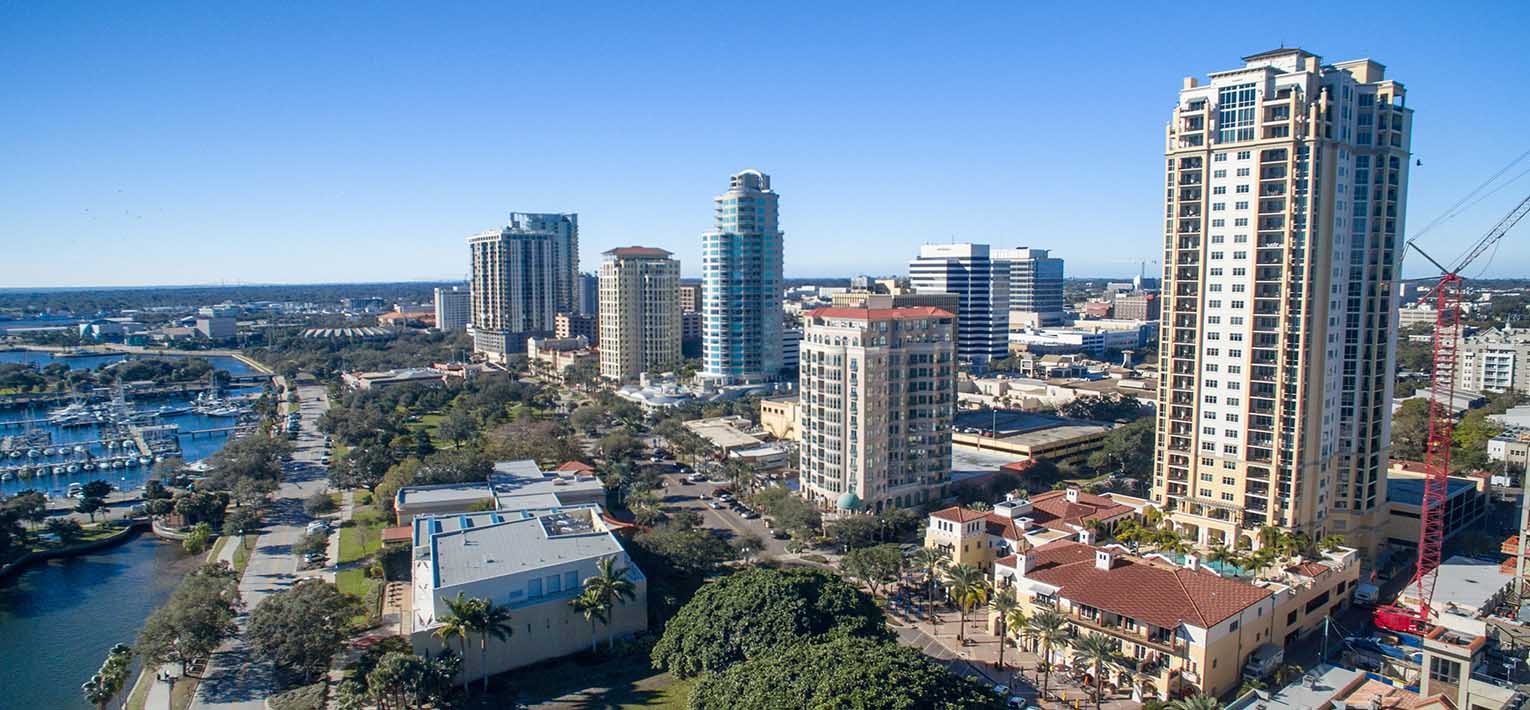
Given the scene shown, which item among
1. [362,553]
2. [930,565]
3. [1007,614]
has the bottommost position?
[362,553]

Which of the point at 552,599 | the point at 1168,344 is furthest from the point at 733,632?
the point at 1168,344

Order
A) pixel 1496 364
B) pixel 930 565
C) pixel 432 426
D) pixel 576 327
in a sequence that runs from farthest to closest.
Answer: pixel 576 327, pixel 1496 364, pixel 432 426, pixel 930 565

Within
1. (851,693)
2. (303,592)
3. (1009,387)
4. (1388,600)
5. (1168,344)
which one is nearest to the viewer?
(851,693)

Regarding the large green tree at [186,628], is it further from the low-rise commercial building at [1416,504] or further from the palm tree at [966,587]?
the low-rise commercial building at [1416,504]

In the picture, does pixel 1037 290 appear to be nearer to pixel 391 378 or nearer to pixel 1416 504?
pixel 391 378

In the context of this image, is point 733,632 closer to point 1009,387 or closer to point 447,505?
point 447,505

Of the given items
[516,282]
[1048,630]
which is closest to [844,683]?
[1048,630]
